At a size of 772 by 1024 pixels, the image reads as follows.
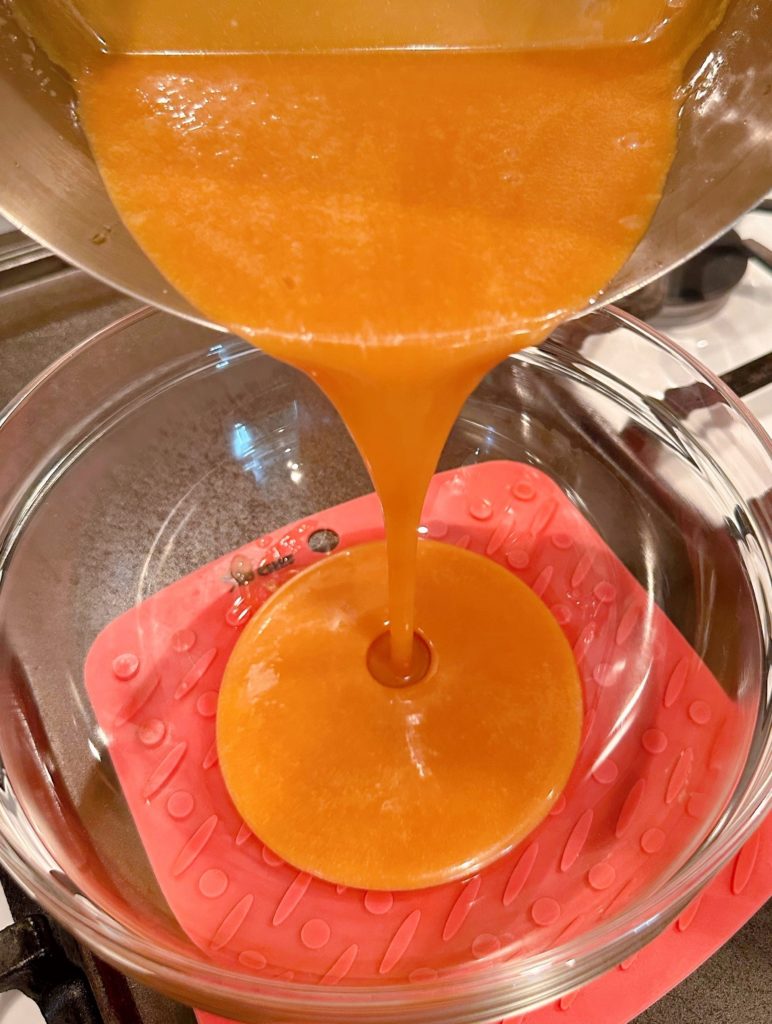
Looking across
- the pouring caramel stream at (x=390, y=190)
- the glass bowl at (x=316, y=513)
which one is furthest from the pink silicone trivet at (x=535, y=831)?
the pouring caramel stream at (x=390, y=190)

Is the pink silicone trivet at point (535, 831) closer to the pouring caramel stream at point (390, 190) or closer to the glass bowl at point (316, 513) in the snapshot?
the glass bowl at point (316, 513)

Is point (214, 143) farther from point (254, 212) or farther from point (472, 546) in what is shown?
point (472, 546)

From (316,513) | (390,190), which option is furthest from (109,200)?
(316,513)

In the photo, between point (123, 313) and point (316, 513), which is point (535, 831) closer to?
point (316, 513)

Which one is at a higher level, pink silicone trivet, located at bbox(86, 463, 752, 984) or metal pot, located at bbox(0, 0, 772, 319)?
metal pot, located at bbox(0, 0, 772, 319)

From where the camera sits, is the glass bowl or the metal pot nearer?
the metal pot

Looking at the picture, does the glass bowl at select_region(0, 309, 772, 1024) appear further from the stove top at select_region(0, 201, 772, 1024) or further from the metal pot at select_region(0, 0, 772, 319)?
the metal pot at select_region(0, 0, 772, 319)

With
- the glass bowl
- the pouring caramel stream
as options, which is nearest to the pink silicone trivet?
the glass bowl

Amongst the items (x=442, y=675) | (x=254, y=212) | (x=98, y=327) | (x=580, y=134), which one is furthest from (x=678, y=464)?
(x=98, y=327)
